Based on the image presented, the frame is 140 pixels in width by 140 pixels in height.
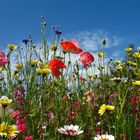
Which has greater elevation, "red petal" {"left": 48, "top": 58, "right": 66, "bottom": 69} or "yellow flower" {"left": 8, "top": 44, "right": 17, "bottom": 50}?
"yellow flower" {"left": 8, "top": 44, "right": 17, "bottom": 50}

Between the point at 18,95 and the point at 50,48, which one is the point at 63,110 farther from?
the point at 50,48

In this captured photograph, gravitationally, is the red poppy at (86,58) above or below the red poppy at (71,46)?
below

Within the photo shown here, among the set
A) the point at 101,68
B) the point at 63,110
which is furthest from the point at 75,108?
the point at 101,68

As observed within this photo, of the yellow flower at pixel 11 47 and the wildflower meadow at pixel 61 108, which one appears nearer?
the wildflower meadow at pixel 61 108

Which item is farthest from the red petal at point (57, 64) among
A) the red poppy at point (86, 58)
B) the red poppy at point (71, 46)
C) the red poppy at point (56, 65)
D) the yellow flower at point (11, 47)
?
the yellow flower at point (11, 47)

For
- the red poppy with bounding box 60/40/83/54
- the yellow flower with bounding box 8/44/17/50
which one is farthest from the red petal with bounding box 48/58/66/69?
the yellow flower with bounding box 8/44/17/50

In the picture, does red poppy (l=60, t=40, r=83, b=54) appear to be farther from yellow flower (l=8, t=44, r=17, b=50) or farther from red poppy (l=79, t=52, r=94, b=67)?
yellow flower (l=8, t=44, r=17, b=50)

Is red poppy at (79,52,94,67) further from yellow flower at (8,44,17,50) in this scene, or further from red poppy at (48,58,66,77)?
yellow flower at (8,44,17,50)

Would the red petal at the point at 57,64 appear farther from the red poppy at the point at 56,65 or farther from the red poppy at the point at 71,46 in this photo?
the red poppy at the point at 71,46

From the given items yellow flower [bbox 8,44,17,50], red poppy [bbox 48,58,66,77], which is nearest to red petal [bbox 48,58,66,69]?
red poppy [bbox 48,58,66,77]

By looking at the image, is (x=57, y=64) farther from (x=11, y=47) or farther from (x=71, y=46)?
(x=11, y=47)

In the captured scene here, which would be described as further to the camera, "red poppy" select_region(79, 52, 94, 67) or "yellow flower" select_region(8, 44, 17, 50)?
"yellow flower" select_region(8, 44, 17, 50)

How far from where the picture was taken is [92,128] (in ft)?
10.9

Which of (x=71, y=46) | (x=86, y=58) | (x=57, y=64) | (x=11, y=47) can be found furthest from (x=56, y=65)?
(x=11, y=47)
